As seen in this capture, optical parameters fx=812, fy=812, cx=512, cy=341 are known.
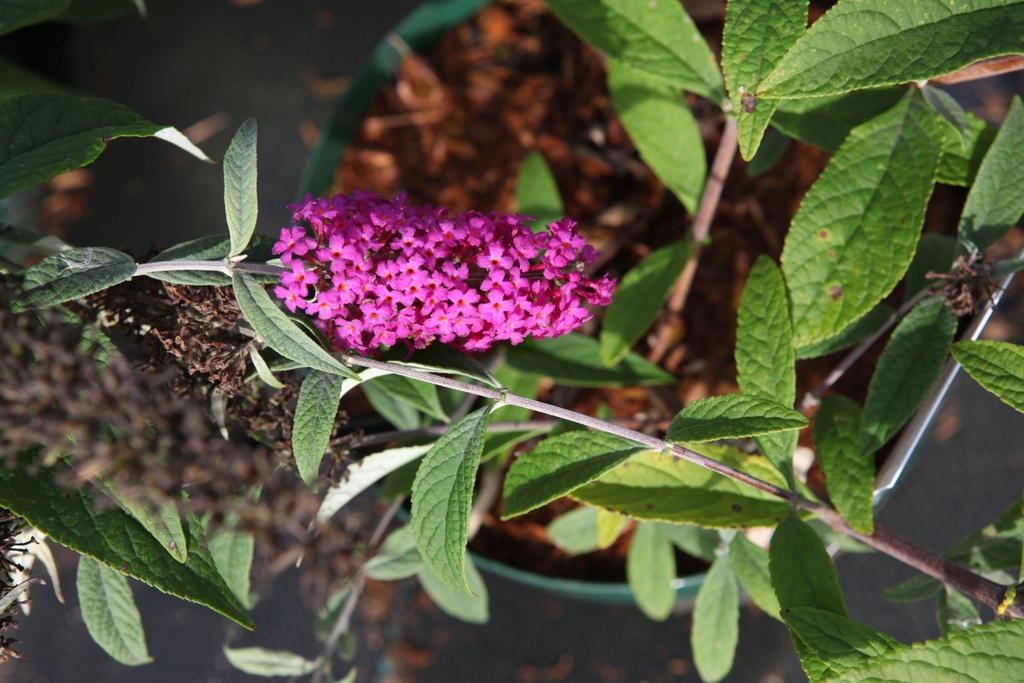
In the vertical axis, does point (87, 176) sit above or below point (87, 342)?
below

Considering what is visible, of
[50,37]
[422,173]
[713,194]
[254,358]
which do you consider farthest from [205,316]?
[50,37]

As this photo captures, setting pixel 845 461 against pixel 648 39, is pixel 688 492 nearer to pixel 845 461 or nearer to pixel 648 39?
pixel 845 461

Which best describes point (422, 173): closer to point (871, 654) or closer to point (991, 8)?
point (991, 8)

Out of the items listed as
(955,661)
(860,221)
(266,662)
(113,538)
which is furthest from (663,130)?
(266,662)

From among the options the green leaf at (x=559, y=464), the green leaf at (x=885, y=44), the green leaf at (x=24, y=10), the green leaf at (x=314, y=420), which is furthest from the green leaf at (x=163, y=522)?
the green leaf at (x=885, y=44)

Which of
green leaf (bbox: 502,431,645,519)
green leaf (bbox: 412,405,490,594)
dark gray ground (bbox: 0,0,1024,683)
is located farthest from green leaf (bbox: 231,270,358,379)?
dark gray ground (bbox: 0,0,1024,683)

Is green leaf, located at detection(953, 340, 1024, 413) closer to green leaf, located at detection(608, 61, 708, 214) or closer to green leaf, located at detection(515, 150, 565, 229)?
green leaf, located at detection(608, 61, 708, 214)
